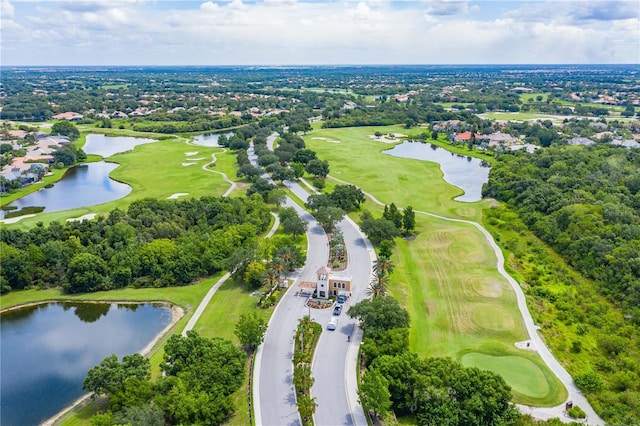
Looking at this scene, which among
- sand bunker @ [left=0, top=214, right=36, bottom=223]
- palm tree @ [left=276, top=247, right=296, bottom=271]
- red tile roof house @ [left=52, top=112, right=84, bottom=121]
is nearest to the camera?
palm tree @ [left=276, top=247, right=296, bottom=271]

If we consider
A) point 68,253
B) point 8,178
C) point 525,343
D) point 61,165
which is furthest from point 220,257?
point 61,165

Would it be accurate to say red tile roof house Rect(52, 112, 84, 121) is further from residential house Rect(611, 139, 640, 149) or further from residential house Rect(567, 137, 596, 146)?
residential house Rect(611, 139, 640, 149)

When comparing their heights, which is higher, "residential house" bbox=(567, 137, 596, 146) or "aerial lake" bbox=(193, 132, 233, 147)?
"residential house" bbox=(567, 137, 596, 146)

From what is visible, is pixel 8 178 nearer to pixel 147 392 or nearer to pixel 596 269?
pixel 147 392

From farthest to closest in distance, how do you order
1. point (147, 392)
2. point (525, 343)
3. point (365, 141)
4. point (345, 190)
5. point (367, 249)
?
point (365, 141) → point (345, 190) → point (367, 249) → point (525, 343) → point (147, 392)

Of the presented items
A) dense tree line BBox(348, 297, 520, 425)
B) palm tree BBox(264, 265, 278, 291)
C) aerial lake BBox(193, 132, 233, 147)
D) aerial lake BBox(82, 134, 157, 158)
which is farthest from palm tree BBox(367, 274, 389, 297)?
aerial lake BBox(193, 132, 233, 147)

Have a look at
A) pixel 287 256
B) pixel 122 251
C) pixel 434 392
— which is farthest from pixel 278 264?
pixel 434 392

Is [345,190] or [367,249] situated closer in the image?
[367,249]
